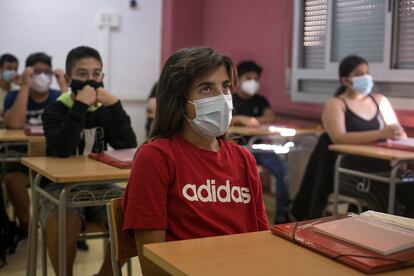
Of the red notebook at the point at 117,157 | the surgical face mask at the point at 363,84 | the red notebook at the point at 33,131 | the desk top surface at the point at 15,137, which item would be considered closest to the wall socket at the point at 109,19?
the red notebook at the point at 33,131

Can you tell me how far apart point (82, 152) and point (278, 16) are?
109 inches

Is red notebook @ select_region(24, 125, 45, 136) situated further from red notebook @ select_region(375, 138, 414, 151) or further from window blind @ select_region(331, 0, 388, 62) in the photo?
red notebook @ select_region(375, 138, 414, 151)

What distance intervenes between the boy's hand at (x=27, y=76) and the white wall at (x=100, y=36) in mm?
1106

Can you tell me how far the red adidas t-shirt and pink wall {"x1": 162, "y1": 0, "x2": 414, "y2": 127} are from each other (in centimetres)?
310

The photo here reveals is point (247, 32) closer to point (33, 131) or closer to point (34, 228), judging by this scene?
point (33, 131)

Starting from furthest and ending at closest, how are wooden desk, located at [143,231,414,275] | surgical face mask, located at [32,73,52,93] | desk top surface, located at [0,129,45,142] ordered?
1. surgical face mask, located at [32,73,52,93]
2. desk top surface, located at [0,129,45,142]
3. wooden desk, located at [143,231,414,275]

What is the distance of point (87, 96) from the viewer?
8.75 ft

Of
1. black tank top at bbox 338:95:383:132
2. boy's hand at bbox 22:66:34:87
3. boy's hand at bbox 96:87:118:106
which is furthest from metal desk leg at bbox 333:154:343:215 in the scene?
boy's hand at bbox 22:66:34:87

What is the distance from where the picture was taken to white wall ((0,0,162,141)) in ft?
18.0

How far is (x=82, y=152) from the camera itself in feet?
9.25

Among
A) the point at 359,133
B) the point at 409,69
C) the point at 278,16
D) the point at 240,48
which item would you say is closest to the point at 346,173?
the point at 359,133

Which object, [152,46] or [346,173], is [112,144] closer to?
[346,173]

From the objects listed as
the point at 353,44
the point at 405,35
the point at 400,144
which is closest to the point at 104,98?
the point at 405,35

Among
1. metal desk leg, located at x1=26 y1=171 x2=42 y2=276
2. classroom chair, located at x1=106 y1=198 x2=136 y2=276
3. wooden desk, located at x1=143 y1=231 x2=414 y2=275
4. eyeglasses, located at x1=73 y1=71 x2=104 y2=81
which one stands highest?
eyeglasses, located at x1=73 y1=71 x2=104 y2=81
